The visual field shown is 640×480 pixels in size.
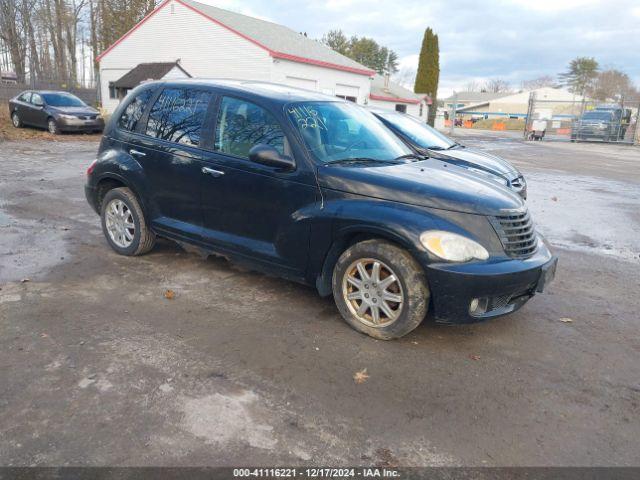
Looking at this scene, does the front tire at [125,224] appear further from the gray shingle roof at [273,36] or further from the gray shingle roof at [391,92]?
the gray shingle roof at [391,92]

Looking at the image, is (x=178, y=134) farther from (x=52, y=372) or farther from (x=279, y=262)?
(x=52, y=372)

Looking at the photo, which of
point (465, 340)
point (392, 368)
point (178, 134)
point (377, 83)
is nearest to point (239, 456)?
point (392, 368)

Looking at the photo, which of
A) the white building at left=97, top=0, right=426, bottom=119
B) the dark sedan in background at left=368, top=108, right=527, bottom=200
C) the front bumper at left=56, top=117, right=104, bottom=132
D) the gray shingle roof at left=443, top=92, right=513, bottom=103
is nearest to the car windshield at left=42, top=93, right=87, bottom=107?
the front bumper at left=56, top=117, right=104, bottom=132

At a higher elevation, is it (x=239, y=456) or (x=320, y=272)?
(x=320, y=272)

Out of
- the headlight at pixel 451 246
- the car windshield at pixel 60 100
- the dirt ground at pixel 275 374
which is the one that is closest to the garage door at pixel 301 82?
the car windshield at pixel 60 100

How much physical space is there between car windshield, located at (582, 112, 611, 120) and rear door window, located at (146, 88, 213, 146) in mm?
34460

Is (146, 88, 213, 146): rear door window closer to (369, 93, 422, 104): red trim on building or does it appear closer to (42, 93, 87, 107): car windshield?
(42, 93, 87, 107): car windshield

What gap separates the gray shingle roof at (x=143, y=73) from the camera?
2755cm

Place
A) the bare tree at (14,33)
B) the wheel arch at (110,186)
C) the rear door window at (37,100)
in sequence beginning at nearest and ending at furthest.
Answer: the wheel arch at (110,186) → the rear door window at (37,100) → the bare tree at (14,33)

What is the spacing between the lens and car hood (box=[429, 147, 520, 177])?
7.74m

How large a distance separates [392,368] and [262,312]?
4.32 feet

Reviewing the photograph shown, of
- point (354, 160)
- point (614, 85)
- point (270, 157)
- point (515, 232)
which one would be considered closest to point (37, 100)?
point (270, 157)

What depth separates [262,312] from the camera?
434 centimetres

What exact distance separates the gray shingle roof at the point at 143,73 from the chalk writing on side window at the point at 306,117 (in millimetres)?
25119
